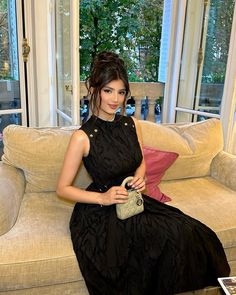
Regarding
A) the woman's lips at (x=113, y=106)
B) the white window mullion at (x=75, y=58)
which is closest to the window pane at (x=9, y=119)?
the white window mullion at (x=75, y=58)

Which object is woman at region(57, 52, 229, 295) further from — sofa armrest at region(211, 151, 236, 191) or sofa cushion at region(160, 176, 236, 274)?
Answer: sofa armrest at region(211, 151, 236, 191)

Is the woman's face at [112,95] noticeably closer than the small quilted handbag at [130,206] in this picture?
No

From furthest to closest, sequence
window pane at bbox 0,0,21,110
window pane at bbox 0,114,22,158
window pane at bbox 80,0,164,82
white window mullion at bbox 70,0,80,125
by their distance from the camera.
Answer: window pane at bbox 80,0,164,82
window pane at bbox 0,114,22,158
window pane at bbox 0,0,21,110
white window mullion at bbox 70,0,80,125

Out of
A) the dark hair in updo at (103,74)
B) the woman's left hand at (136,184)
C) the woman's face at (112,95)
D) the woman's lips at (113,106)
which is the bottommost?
the woman's left hand at (136,184)

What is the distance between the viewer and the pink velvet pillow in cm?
177

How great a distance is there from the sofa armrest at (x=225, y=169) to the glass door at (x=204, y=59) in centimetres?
52

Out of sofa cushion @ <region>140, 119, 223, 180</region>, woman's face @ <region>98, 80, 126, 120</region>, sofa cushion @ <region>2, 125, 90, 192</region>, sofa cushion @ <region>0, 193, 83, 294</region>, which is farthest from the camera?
sofa cushion @ <region>140, 119, 223, 180</region>

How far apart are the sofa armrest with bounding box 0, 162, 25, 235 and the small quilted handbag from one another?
0.52 meters

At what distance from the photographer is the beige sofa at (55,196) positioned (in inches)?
48.6

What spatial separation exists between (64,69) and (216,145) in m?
1.49

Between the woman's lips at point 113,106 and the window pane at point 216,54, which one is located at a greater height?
the window pane at point 216,54

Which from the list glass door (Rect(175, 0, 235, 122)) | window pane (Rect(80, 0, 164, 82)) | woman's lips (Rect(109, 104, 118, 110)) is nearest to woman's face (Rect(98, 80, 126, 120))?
woman's lips (Rect(109, 104, 118, 110))

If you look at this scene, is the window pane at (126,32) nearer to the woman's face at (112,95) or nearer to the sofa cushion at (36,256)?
the woman's face at (112,95)

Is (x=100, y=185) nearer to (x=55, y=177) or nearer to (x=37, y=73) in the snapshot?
(x=55, y=177)
